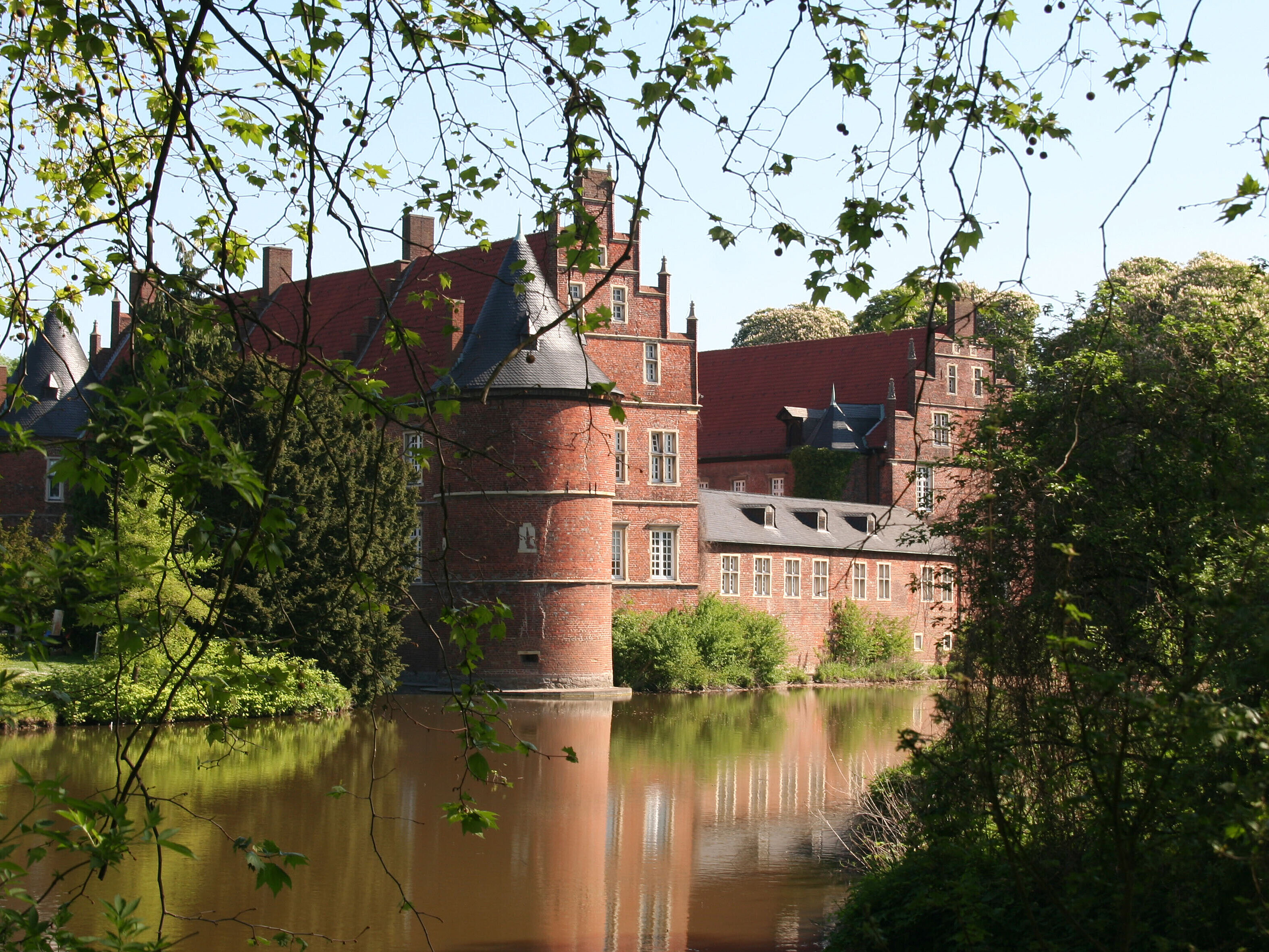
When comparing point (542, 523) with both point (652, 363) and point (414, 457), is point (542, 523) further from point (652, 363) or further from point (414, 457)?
point (414, 457)

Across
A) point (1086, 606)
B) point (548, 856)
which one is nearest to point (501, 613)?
point (1086, 606)

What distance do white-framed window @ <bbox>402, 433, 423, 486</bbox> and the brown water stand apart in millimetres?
964

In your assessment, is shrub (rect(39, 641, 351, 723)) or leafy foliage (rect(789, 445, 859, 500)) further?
leafy foliage (rect(789, 445, 859, 500))

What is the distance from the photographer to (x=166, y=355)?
3.76 metres

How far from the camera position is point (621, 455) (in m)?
29.3

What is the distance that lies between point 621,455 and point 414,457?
24.4 metres

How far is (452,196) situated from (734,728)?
711 inches

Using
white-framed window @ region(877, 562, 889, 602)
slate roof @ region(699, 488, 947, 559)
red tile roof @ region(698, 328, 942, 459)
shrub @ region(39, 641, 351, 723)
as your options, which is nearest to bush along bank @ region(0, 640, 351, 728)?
shrub @ region(39, 641, 351, 723)

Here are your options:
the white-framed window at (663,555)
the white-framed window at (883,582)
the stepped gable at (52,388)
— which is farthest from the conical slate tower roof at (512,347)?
the white-framed window at (883,582)

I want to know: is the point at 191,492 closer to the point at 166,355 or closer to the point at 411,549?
the point at 166,355

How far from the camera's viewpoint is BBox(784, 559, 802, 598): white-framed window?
32.9 m

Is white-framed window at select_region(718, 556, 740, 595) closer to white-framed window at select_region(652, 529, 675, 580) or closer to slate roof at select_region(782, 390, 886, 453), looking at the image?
white-framed window at select_region(652, 529, 675, 580)

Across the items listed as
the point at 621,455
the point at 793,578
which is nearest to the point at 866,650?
the point at 793,578

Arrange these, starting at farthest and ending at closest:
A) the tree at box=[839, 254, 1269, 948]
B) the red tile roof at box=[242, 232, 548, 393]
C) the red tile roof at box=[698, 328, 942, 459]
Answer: the red tile roof at box=[698, 328, 942, 459], the red tile roof at box=[242, 232, 548, 393], the tree at box=[839, 254, 1269, 948]
